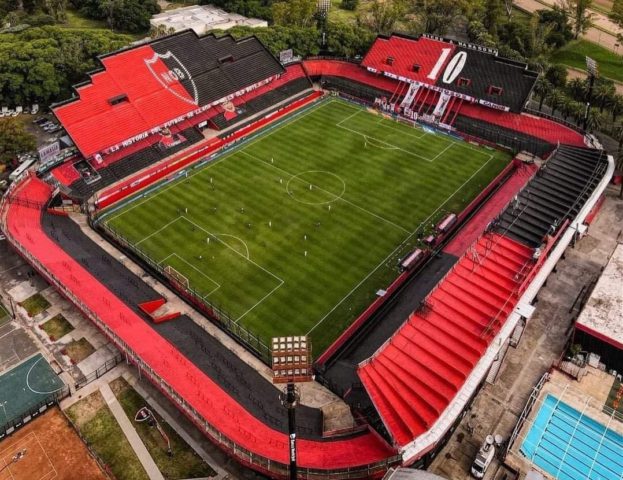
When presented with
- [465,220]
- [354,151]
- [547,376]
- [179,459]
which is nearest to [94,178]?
[354,151]

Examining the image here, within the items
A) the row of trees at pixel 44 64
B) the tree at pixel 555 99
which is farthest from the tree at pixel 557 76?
the row of trees at pixel 44 64

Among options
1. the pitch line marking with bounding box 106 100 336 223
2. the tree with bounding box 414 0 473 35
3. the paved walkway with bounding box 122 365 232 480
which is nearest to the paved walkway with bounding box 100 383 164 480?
the paved walkway with bounding box 122 365 232 480

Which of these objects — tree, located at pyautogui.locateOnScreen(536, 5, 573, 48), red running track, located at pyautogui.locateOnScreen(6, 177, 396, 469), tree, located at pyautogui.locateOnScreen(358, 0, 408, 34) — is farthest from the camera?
tree, located at pyautogui.locateOnScreen(536, 5, 573, 48)

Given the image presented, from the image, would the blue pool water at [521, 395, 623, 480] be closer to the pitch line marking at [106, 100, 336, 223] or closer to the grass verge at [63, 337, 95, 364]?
the grass verge at [63, 337, 95, 364]

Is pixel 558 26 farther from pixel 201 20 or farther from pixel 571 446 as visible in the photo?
pixel 571 446

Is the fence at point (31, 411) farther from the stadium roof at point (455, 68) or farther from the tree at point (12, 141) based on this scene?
the stadium roof at point (455, 68)

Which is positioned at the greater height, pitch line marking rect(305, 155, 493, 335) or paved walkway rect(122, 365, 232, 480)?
pitch line marking rect(305, 155, 493, 335)
